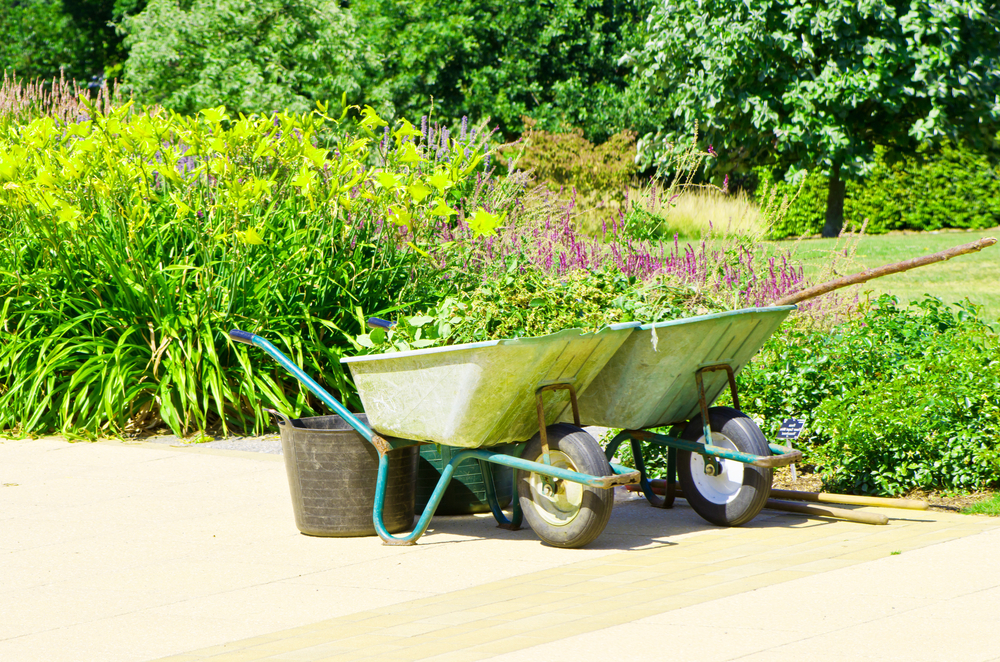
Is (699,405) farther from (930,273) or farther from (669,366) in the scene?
(930,273)

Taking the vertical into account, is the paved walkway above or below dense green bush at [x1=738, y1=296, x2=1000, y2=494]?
below

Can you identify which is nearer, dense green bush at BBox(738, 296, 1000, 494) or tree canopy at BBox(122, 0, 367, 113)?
dense green bush at BBox(738, 296, 1000, 494)

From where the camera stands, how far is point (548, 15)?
25.9m

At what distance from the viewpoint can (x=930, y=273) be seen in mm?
14672

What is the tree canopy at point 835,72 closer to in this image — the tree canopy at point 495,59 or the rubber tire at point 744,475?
the tree canopy at point 495,59

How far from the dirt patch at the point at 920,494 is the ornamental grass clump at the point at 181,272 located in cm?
263

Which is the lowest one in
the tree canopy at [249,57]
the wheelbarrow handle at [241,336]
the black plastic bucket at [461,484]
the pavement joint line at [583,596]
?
the black plastic bucket at [461,484]

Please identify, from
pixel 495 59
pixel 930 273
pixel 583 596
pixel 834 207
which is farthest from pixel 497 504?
pixel 495 59

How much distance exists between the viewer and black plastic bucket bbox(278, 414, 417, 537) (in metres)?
5.06

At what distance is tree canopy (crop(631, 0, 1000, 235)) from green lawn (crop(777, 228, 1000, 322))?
2.27m

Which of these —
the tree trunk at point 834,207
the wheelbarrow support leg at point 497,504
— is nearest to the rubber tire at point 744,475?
the wheelbarrow support leg at point 497,504

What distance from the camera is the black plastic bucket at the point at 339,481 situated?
5.06m

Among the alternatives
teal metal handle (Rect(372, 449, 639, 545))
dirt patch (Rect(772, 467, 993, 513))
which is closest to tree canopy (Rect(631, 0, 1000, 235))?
dirt patch (Rect(772, 467, 993, 513))

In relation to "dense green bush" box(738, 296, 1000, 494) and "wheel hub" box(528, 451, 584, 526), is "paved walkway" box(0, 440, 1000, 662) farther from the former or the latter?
"dense green bush" box(738, 296, 1000, 494)
